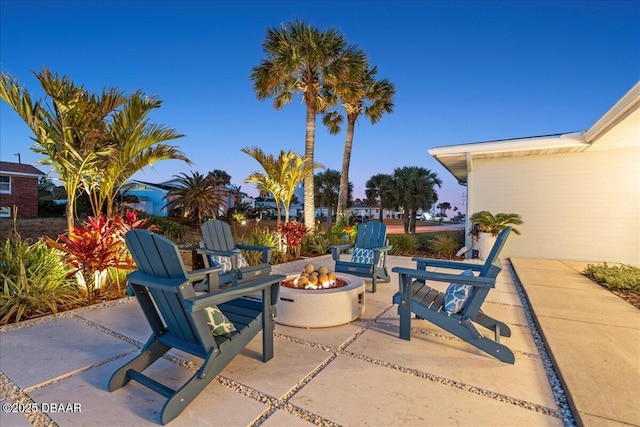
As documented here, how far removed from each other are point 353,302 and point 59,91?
4363 mm

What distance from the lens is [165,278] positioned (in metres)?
1.80

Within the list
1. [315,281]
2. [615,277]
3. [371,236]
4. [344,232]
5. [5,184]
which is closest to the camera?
[315,281]

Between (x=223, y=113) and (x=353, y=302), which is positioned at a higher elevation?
(x=223, y=113)

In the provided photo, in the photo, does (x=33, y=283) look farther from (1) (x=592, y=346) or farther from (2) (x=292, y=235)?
(1) (x=592, y=346)

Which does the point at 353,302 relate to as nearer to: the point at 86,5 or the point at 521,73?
the point at 86,5

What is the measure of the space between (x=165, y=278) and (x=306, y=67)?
8992mm

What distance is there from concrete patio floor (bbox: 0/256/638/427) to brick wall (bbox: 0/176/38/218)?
19532 millimetres

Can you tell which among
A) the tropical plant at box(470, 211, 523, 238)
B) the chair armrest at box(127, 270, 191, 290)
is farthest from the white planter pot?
the chair armrest at box(127, 270, 191, 290)

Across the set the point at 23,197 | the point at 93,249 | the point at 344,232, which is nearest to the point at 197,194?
the point at 344,232

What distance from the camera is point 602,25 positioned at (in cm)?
709

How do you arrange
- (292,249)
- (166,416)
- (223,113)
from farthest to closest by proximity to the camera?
1. (223,113)
2. (292,249)
3. (166,416)

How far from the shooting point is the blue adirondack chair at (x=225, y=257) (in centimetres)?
391

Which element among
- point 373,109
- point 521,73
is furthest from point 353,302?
point 373,109

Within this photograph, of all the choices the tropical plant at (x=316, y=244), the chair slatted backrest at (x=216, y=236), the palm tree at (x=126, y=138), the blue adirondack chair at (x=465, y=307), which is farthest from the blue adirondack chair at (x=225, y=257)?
the tropical plant at (x=316, y=244)
